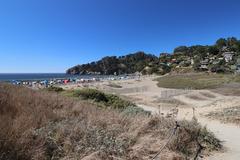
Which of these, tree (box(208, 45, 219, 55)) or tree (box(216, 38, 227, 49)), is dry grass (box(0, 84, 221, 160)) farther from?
tree (box(216, 38, 227, 49))

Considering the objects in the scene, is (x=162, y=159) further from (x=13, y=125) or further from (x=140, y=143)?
(x=13, y=125)

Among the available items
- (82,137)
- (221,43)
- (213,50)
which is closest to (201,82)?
(82,137)

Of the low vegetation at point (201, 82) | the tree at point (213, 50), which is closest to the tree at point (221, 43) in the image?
the tree at point (213, 50)

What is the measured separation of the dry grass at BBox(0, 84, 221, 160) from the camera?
4891mm

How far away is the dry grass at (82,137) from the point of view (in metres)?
4.89

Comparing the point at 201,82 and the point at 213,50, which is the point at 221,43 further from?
the point at 201,82

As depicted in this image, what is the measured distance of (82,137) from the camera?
6.00m

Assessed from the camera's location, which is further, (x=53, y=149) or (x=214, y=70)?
(x=214, y=70)

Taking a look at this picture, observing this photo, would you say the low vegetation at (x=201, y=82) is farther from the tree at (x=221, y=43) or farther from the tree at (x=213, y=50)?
the tree at (x=221, y=43)

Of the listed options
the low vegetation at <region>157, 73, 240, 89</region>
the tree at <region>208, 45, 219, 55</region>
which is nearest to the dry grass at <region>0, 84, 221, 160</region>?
the low vegetation at <region>157, 73, 240, 89</region>

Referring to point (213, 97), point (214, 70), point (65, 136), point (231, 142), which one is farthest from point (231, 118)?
point (214, 70)

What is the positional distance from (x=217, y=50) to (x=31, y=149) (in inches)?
5774

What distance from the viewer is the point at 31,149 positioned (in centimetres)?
481

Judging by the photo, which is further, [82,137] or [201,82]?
[201,82]
